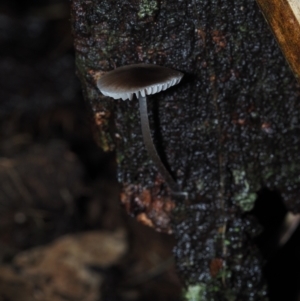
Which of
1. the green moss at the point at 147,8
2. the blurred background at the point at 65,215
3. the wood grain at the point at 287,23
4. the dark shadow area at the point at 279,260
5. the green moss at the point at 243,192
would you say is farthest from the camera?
the blurred background at the point at 65,215

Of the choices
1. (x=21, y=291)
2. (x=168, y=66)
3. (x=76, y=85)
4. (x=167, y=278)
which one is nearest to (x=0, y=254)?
(x=21, y=291)

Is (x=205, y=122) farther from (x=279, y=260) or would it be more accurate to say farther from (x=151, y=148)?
(x=279, y=260)

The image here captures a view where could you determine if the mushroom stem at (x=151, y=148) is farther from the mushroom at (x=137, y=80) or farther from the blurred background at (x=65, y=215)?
the blurred background at (x=65, y=215)

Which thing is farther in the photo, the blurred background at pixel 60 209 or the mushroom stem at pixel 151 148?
the blurred background at pixel 60 209

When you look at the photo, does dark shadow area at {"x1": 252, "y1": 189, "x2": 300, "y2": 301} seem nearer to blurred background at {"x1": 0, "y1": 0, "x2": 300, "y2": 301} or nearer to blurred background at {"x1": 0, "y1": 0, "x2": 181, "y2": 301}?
blurred background at {"x1": 0, "y1": 0, "x2": 300, "y2": 301}

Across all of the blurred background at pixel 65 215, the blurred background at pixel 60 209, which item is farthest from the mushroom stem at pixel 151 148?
the blurred background at pixel 60 209

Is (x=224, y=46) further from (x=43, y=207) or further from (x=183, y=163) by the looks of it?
(x=43, y=207)
